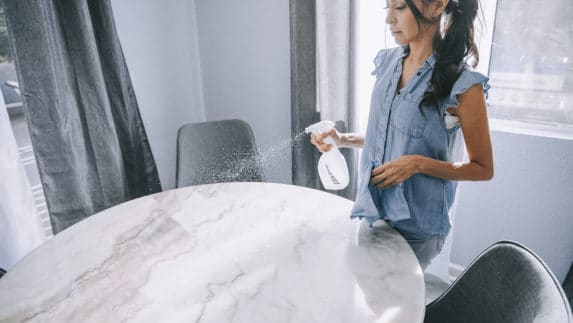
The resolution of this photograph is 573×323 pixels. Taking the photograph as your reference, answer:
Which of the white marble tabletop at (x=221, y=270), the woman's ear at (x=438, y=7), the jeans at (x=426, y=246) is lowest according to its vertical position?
the jeans at (x=426, y=246)

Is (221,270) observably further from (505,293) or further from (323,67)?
(323,67)

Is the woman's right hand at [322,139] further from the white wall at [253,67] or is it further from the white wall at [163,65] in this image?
the white wall at [163,65]

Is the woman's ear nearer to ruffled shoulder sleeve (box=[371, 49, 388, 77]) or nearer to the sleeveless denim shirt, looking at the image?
the sleeveless denim shirt

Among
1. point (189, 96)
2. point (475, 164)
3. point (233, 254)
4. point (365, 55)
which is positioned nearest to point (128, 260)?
point (233, 254)

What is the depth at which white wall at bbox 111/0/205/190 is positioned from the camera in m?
2.25

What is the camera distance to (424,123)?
1034 millimetres

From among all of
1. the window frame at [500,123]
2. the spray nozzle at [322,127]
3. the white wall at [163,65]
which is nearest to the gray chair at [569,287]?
the window frame at [500,123]

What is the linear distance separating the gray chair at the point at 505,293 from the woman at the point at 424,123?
153mm

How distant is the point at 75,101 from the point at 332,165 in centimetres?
132

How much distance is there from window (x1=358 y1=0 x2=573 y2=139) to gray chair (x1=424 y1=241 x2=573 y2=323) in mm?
1058

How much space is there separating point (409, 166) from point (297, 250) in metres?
0.39

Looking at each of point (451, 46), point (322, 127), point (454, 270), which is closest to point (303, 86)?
point (322, 127)

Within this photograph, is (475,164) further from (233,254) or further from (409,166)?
(233,254)

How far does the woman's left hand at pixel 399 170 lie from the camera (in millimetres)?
1013
